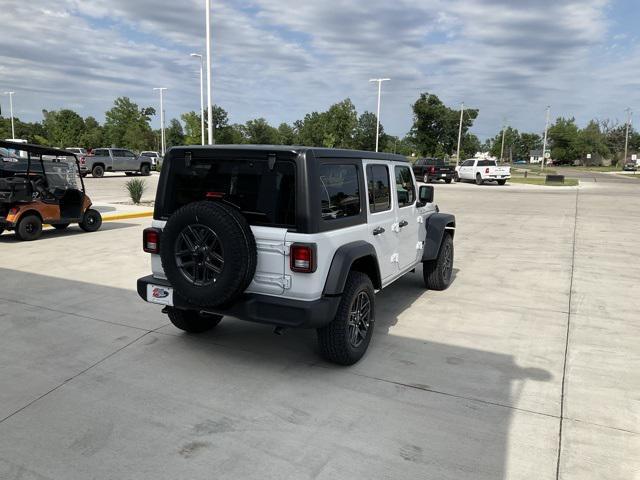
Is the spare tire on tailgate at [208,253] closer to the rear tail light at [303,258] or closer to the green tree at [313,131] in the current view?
the rear tail light at [303,258]

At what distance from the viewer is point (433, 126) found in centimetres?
6103

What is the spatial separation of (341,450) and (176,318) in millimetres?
2430

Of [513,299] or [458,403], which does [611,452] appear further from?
[513,299]

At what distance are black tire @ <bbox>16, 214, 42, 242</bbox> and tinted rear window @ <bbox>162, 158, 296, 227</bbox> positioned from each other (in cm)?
689

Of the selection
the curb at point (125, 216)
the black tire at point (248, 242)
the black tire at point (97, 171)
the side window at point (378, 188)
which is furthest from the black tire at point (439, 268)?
the black tire at point (97, 171)

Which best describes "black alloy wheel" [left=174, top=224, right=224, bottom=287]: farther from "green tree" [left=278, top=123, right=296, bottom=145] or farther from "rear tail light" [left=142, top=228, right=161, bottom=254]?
"green tree" [left=278, top=123, right=296, bottom=145]

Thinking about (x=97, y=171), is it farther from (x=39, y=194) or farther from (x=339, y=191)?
(x=339, y=191)

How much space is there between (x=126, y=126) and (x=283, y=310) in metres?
64.0

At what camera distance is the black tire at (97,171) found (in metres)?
31.6

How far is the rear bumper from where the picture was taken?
146 inches

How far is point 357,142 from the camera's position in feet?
196

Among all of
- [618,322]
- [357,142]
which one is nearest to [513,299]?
[618,322]

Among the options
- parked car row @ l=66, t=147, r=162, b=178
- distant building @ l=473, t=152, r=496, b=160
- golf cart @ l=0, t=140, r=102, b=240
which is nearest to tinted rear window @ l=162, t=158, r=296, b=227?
golf cart @ l=0, t=140, r=102, b=240

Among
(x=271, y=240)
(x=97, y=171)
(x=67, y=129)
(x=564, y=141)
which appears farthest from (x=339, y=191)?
(x=564, y=141)
